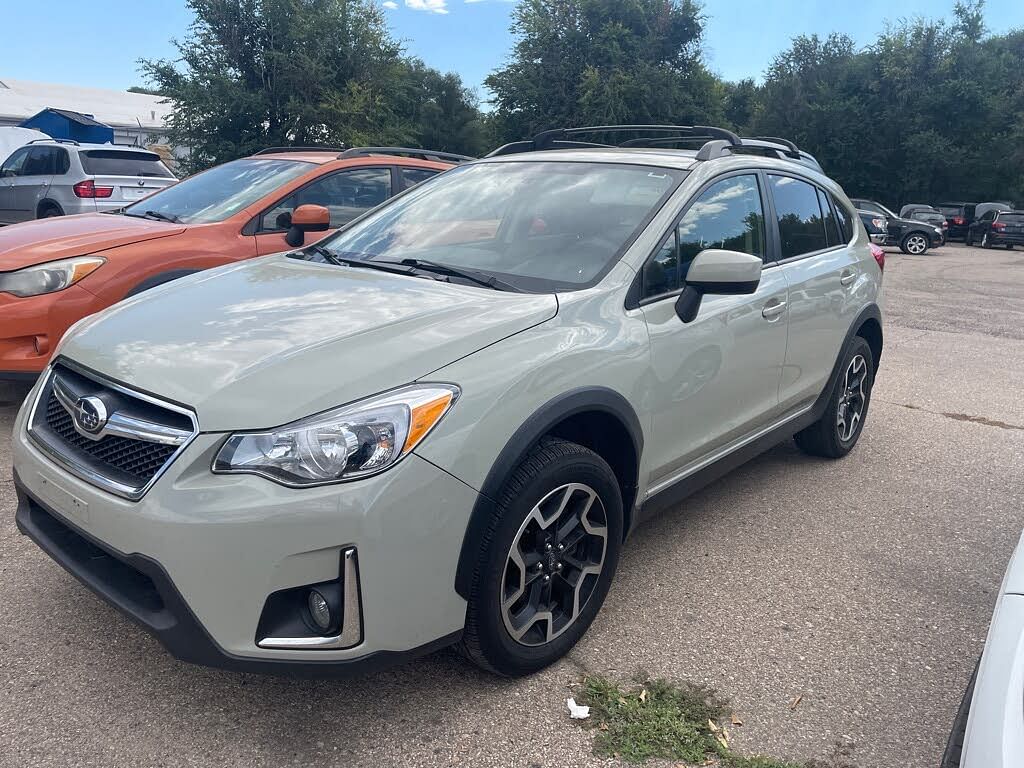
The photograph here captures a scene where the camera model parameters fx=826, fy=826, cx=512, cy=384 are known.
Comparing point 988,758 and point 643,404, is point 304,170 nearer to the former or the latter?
point 643,404

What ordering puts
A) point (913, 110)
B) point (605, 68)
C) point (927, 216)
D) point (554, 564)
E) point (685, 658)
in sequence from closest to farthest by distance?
point (554, 564)
point (685, 658)
point (927, 216)
point (605, 68)
point (913, 110)

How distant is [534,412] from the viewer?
7.95 feet

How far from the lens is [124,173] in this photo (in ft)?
42.6

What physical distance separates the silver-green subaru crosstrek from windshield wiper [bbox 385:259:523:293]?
1 cm

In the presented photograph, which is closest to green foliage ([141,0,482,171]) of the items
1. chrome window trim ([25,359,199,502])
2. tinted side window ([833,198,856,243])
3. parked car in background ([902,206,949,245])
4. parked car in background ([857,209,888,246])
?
parked car in background ([857,209,888,246])

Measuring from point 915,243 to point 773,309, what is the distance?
22590mm

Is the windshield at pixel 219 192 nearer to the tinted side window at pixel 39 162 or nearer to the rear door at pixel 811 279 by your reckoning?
the rear door at pixel 811 279

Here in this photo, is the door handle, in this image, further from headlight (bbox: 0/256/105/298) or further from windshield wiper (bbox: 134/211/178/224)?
windshield wiper (bbox: 134/211/178/224)

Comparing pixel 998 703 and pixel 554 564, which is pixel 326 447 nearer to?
pixel 554 564

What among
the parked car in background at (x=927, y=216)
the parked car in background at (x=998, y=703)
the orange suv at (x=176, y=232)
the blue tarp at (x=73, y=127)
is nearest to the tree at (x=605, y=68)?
the parked car in background at (x=927, y=216)

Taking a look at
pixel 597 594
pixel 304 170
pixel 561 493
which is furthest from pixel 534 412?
pixel 304 170

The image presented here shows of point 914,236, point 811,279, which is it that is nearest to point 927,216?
point 914,236

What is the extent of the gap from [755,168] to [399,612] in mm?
2695

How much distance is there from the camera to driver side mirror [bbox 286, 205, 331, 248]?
4461 millimetres
